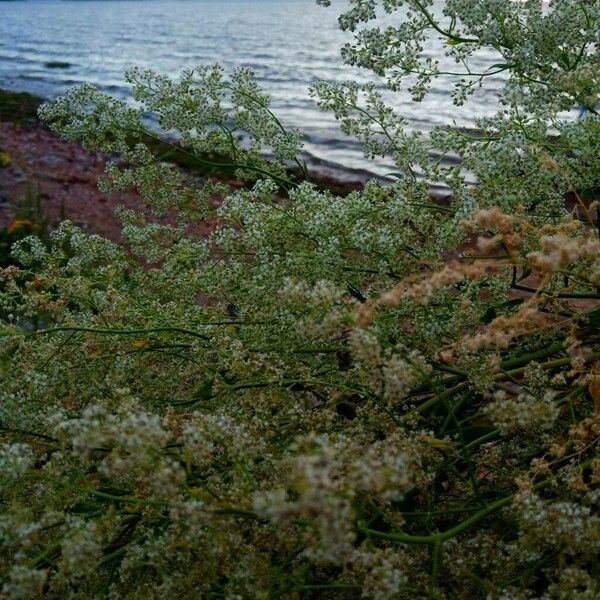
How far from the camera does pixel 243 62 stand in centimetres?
2636

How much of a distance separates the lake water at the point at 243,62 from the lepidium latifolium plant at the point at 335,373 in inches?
147

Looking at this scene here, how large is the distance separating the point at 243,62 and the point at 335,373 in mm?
25437

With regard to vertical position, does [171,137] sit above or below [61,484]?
below

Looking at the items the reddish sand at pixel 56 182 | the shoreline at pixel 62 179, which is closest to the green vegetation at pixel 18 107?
the shoreline at pixel 62 179

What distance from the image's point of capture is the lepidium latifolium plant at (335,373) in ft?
4.77

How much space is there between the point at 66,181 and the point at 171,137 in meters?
3.03

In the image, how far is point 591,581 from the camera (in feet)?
4.88

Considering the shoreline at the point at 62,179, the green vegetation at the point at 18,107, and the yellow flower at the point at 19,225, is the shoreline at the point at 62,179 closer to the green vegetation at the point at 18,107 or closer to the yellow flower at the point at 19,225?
the green vegetation at the point at 18,107

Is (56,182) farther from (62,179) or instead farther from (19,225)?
(19,225)

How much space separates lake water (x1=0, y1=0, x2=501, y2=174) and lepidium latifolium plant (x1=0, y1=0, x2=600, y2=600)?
372cm

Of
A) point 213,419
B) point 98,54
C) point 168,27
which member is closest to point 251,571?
point 213,419

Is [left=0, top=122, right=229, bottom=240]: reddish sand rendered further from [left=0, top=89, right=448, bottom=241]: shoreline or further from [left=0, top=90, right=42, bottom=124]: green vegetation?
[left=0, top=90, right=42, bottom=124]: green vegetation

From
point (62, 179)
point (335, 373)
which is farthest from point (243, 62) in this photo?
point (335, 373)

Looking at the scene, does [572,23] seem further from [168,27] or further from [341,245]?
[168,27]
